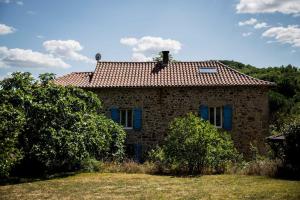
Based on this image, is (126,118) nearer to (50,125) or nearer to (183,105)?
(183,105)

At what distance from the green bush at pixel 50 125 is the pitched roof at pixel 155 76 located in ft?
15.7

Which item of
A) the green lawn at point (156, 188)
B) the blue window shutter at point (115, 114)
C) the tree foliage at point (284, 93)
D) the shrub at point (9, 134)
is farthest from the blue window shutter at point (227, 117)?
the tree foliage at point (284, 93)

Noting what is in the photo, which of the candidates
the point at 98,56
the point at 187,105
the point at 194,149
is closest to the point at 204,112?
the point at 187,105

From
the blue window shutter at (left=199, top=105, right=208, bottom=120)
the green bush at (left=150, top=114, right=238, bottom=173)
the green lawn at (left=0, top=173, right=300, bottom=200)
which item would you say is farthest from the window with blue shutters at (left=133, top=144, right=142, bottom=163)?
the green lawn at (left=0, top=173, right=300, bottom=200)

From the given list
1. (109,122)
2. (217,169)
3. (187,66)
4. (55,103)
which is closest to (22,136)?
(55,103)

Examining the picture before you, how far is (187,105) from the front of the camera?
62.8 ft

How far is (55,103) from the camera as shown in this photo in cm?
1373

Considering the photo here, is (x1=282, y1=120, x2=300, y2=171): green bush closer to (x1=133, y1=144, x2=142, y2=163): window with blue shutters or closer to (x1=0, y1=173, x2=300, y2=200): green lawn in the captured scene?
(x1=0, y1=173, x2=300, y2=200): green lawn

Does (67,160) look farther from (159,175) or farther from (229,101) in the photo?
(229,101)

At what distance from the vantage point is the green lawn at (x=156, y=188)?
944 centimetres

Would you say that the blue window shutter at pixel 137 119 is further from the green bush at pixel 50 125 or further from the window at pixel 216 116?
the green bush at pixel 50 125

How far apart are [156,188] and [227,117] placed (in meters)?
9.40

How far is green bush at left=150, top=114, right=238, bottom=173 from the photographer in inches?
551

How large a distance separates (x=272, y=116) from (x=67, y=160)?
23.1 m
